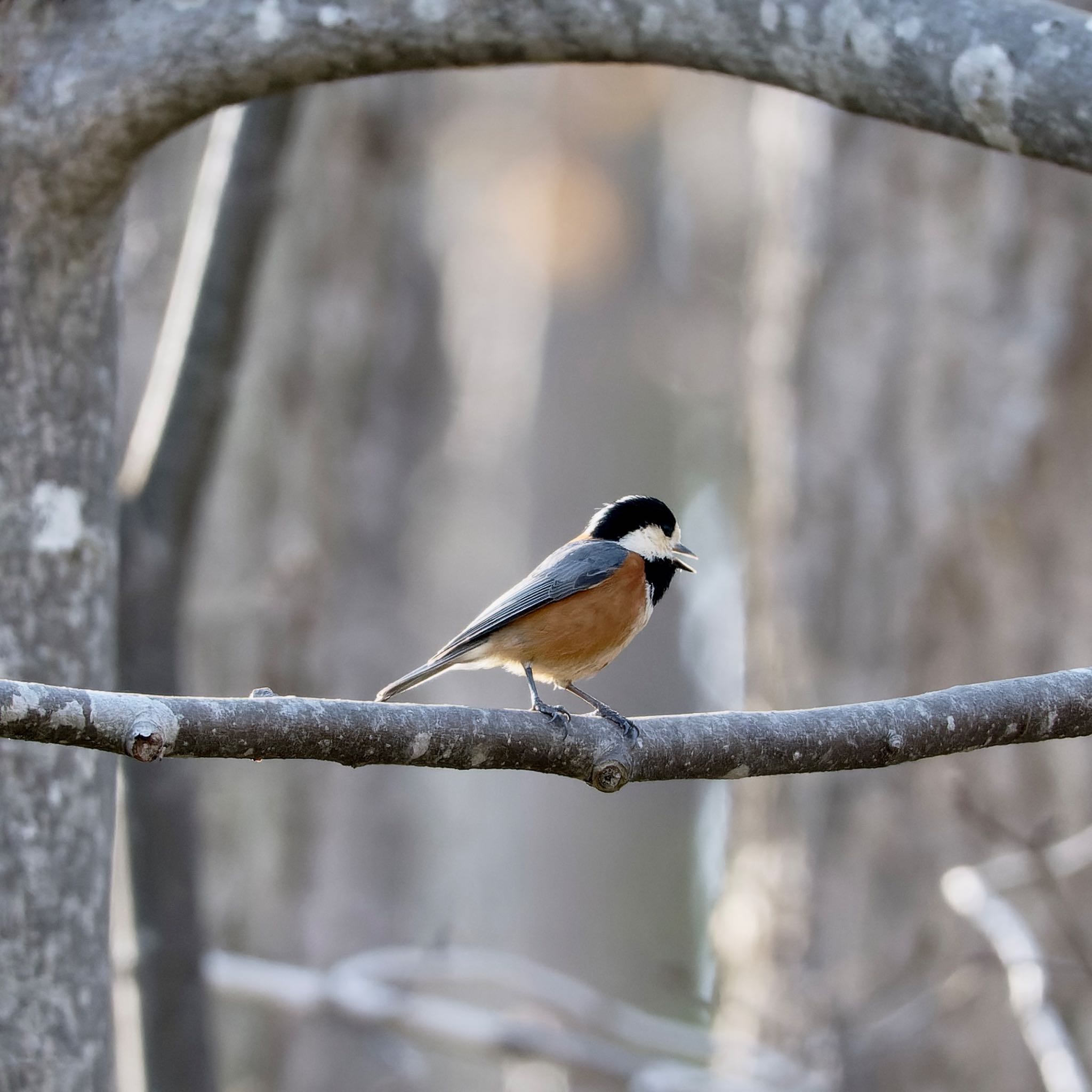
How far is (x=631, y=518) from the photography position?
3707 millimetres

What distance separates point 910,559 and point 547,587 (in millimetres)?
1670

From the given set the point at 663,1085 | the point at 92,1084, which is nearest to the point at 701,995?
the point at 663,1085

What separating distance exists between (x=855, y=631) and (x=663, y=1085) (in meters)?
1.61

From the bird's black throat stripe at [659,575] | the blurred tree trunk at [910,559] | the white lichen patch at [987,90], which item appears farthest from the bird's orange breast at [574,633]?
the white lichen patch at [987,90]

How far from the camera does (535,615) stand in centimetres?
335

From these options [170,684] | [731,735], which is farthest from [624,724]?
[170,684]

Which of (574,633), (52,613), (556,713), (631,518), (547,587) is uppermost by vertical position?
(631,518)

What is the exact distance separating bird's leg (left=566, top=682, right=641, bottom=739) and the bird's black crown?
0.47 metres

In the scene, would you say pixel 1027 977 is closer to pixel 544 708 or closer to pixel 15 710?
pixel 544 708

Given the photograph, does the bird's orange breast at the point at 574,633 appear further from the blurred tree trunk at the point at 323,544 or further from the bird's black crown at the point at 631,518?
the blurred tree trunk at the point at 323,544

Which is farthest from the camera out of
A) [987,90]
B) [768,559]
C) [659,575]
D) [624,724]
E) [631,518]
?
[768,559]

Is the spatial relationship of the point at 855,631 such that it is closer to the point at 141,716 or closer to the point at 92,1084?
the point at 92,1084

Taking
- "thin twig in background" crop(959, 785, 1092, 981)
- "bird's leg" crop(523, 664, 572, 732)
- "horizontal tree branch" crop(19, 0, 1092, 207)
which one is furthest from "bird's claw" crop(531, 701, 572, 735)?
"horizontal tree branch" crop(19, 0, 1092, 207)

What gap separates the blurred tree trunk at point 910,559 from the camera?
4.27m
